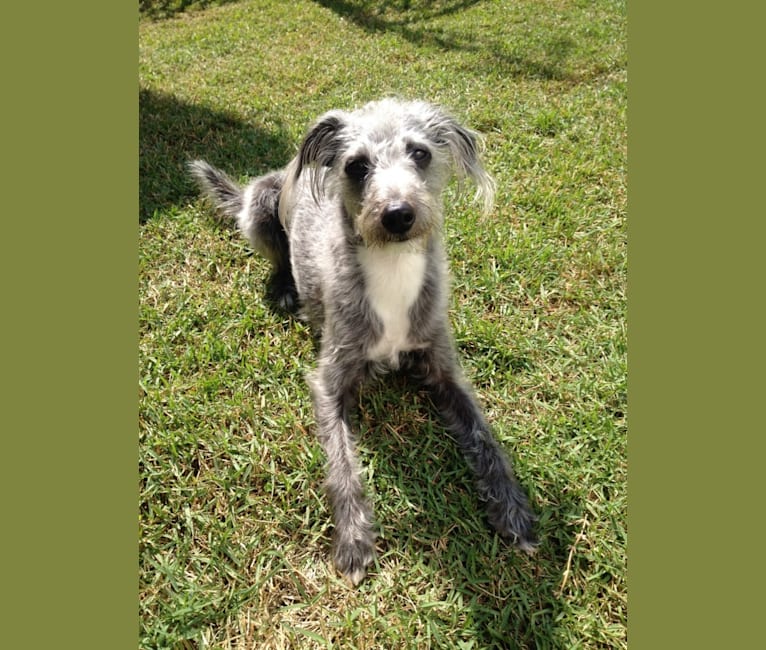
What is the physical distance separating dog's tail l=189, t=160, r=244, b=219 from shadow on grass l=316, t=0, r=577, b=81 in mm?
4429

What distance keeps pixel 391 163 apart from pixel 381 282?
→ 647 millimetres

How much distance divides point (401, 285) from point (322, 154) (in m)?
0.90

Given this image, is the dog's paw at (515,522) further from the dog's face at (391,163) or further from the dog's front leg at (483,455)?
the dog's face at (391,163)

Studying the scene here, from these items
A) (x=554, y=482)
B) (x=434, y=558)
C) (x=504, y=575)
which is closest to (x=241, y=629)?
(x=434, y=558)

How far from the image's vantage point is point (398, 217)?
267 cm

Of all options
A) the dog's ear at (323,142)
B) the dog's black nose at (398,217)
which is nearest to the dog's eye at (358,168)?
the dog's ear at (323,142)

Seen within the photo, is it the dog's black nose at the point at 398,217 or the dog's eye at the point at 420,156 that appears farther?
the dog's eye at the point at 420,156

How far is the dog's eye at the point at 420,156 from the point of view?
2995 millimetres

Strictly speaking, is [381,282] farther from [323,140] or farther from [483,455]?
[483,455]

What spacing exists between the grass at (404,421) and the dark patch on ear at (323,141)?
1.19 meters

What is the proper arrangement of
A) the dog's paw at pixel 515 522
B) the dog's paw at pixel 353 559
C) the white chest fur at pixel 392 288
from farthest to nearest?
the white chest fur at pixel 392 288 → the dog's paw at pixel 515 522 → the dog's paw at pixel 353 559

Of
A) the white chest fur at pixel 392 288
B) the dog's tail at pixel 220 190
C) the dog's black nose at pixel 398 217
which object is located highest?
the dog's black nose at pixel 398 217

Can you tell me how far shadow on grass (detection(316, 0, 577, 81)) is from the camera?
7.37 metres

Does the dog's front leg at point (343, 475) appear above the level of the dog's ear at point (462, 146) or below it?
below
